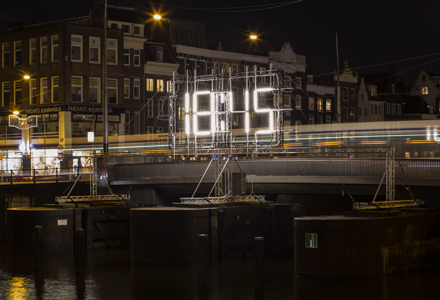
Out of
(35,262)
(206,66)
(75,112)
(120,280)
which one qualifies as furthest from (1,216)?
(206,66)

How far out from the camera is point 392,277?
83.1ft

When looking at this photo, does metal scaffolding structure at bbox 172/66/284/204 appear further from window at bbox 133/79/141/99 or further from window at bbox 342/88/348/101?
window at bbox 342/88/348/101

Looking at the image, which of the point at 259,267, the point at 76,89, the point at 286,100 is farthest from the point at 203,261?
the point at 286,100

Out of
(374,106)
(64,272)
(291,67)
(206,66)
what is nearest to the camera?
(64,272)

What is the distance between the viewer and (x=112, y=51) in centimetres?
6769

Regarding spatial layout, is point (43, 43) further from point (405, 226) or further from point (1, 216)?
point (405, 226)

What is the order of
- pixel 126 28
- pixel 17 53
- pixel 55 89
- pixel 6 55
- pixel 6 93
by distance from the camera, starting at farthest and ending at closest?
pixel 126 28, pixel 6 55, pixel 6 93, pixel 17 53, pixel 55 89

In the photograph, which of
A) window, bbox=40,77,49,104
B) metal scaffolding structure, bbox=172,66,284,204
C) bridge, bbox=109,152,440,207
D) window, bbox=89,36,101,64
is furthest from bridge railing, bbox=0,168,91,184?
window, bbox=89,36,101,64

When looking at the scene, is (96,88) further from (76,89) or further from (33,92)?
(33,92)

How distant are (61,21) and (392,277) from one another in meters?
52.4

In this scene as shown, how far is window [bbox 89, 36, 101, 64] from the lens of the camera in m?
66.0

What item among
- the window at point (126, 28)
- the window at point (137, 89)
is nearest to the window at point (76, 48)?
the window at point (126, 28)

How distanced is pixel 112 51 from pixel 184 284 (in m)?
46.3

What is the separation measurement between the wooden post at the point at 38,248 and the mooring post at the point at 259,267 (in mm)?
8778
